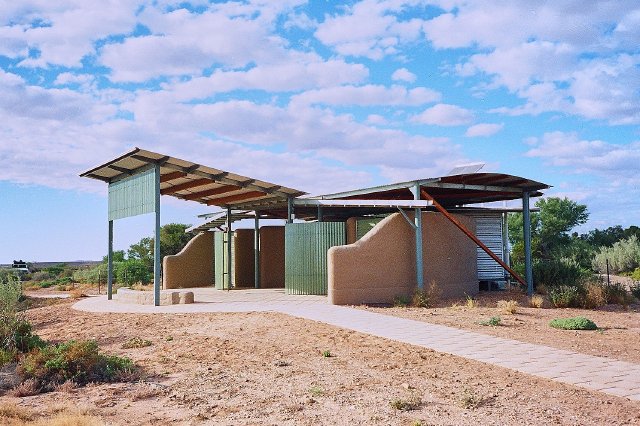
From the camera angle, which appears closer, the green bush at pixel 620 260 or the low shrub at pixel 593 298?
the low shrub at pixel 593 298

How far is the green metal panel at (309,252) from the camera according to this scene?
1811 centimetres

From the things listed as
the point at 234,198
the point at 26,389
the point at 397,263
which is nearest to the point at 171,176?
the point at 234,198

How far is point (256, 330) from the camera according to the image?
11805mm

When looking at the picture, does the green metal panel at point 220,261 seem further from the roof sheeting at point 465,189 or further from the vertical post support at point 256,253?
the roof sheeting at point 465,189

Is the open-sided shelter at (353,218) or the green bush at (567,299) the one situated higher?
the open-sided shelter at (353,218)

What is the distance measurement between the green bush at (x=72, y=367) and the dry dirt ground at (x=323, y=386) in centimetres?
34

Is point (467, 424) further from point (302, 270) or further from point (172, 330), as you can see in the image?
point (302, 270)

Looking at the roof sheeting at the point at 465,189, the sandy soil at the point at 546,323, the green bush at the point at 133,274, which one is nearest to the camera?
the sandy soil at the point at 546,323

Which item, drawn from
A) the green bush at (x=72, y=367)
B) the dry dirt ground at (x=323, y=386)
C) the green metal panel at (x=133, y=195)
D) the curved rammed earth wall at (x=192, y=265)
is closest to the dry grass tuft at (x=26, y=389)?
the green bush at (x=72, y=367)

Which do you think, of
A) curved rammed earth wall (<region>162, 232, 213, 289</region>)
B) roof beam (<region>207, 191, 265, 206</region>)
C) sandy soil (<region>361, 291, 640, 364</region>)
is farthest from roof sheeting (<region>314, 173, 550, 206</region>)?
curved rammed earth wall (<region>162, 232, 213, 289</region>)

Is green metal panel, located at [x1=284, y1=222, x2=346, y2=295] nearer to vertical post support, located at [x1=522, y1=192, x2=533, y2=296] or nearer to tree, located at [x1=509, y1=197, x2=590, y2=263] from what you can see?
vertical post support, located at [x1=522, y1=192, x2=533, y2=296]

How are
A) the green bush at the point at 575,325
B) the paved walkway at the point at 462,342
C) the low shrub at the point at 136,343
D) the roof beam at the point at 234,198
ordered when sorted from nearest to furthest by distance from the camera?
1. the paved walkway at the point at 462,342
2. the low shrub at the point at 136,343
3. the green bush at the point at 575,325
4. the roof beam at the point at 234,198

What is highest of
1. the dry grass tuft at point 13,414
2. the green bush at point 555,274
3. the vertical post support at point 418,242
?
the vertical post support at point 418,242

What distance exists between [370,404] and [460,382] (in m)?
1.48
